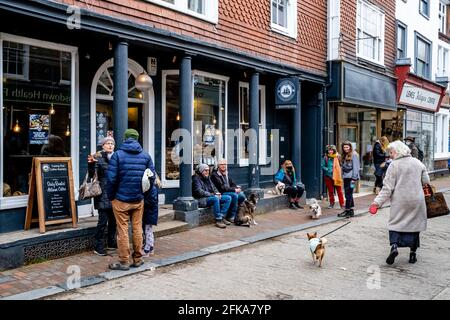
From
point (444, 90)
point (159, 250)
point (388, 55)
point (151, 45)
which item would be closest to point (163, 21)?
point (151, 45)

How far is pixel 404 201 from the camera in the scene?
683cm

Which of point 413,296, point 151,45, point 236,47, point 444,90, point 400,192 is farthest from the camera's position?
point 444,90

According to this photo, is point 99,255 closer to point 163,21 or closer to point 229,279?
point 229,279

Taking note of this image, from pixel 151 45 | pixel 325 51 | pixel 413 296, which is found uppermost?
pixel 325 51

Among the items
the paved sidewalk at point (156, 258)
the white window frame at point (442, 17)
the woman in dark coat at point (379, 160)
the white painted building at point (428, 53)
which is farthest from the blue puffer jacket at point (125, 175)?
the white window frame at point (442, 17)

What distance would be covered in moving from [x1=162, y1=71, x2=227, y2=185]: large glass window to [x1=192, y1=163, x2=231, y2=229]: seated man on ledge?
1.10 m

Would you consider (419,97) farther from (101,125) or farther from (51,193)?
(51,193)

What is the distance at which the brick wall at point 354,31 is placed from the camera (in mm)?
14617

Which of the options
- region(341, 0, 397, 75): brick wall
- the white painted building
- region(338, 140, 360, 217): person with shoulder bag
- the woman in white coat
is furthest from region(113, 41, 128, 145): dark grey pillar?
Answer: the white painted building

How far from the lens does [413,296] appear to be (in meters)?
5.46

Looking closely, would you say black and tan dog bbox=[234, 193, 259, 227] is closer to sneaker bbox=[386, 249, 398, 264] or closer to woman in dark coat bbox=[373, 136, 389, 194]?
sneaker bbox=[386, 249, 398, 264]

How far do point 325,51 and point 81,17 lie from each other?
8863 millimetres

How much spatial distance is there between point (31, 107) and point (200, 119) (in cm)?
426

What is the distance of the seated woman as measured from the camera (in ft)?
39.5
